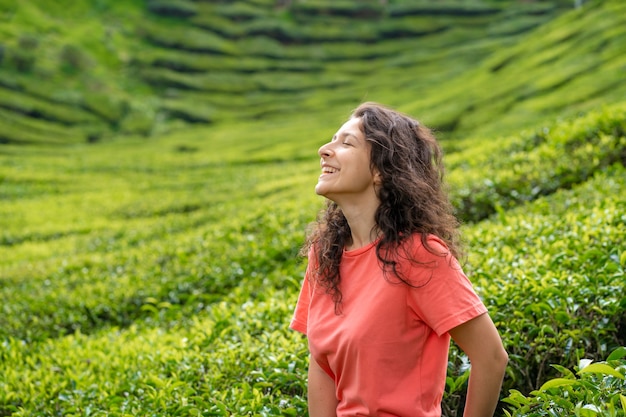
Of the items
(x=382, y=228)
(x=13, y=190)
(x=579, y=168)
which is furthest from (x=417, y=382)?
(x=13, y=190)

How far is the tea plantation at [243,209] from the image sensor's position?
4.18m

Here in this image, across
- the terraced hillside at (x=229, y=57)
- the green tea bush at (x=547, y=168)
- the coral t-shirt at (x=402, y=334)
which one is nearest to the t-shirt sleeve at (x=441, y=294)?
the coral t-shirt at (x=402, y=334)

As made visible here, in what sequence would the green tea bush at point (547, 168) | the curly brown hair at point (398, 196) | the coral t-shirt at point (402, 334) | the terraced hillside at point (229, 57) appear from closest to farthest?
the coral t-shirt at point (402, 334)
the curly brown hair at point (398, 196)
the green tea bush at point (547, 168)
the terraced hillside at point (229, 57)

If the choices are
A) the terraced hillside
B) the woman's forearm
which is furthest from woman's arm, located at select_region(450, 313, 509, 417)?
the terraced hillside

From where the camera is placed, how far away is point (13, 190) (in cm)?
2173

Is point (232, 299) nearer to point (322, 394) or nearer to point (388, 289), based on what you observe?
point (322, 394)

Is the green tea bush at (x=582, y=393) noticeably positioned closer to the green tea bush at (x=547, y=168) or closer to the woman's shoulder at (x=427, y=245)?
the woman's shoulder at (x=427, y=245)

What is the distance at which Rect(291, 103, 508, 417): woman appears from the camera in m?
2.72

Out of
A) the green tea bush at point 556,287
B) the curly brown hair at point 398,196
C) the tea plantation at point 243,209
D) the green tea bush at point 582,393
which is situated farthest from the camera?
the tea plantation at point 243,209

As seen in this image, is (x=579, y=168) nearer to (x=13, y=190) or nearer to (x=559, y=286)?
(x=559, y=286)

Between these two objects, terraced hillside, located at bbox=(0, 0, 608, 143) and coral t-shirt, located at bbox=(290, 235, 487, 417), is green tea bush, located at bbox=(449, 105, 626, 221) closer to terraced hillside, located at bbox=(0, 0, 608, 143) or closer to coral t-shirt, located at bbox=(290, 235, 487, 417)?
coral t-shirt, located at bbox=(290, 235, 487, 417)

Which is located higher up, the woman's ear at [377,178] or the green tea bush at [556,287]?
the woman's ear at [377,178]

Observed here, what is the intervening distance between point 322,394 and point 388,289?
Answer: 2.19 feet

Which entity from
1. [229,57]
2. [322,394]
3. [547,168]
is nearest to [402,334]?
[322,394]
